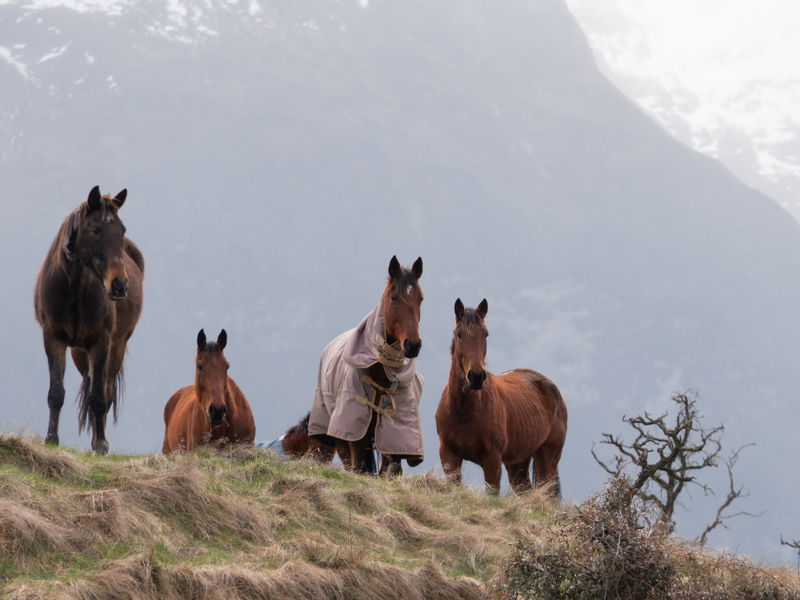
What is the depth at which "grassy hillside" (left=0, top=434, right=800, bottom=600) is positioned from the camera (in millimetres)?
7625

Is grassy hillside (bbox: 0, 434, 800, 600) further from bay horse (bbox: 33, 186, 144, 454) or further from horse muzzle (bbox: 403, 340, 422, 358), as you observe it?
horse muzzle (bbox: 403, 340, 422, 358)

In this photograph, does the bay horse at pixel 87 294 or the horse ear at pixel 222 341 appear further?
the horse ear at pixel 222 341

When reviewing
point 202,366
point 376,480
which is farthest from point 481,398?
point 202,366

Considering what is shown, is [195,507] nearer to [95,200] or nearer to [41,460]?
[41,460]

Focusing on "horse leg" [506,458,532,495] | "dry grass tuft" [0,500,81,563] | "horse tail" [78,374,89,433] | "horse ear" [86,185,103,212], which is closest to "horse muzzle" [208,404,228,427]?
"horse tail" [78,374,89,433]

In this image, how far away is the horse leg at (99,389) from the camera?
11648 mm

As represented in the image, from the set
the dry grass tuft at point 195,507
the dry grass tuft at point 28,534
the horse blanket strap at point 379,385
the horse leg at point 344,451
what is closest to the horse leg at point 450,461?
the horse blanket strap at point 379,385

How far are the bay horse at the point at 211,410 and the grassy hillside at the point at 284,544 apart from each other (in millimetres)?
1810

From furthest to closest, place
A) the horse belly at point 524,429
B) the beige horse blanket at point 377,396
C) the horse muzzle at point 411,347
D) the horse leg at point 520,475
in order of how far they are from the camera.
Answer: the horse leg at point 520,475
the horse belly at point 524,429
the beige horse blanket at point 377,396
the horse muzzle at point 411,347

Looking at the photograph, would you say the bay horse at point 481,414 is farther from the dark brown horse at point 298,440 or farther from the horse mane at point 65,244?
the horse mane at point 65,244

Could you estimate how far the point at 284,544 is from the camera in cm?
890

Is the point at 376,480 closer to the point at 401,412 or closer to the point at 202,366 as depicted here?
the point at 401,412

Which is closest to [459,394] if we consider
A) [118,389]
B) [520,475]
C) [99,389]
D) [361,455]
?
[361,455]

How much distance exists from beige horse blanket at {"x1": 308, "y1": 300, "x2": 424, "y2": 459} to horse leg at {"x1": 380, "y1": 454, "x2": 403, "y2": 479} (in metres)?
0.23
